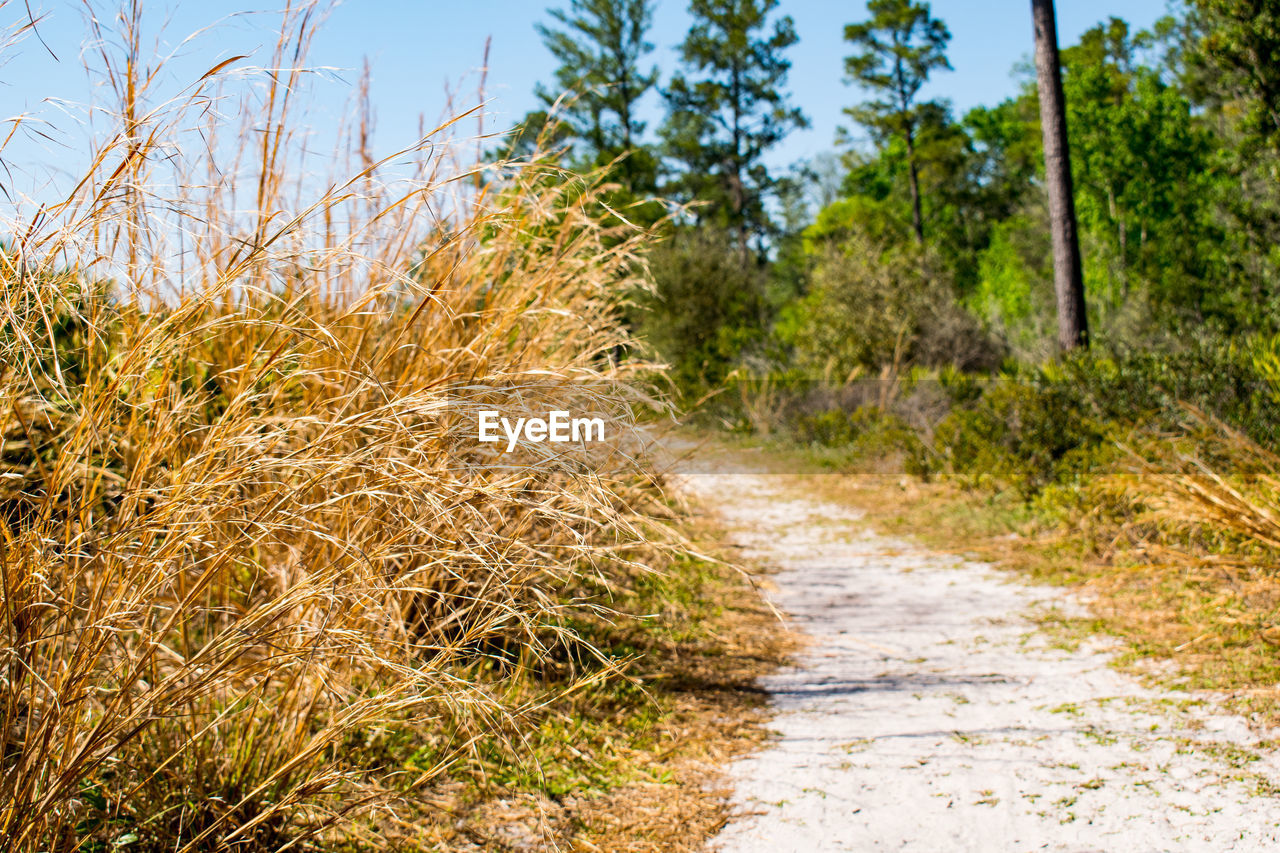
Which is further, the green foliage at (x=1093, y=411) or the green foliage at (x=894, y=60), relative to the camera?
the green foliage at (x=894, y=60)

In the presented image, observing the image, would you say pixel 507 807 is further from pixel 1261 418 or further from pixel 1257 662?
pixel 1261 418

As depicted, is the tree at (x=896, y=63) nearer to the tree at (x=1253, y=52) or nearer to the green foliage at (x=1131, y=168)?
the green foliage at (x=1131, y=168)

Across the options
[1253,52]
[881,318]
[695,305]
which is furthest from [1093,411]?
[695,305]

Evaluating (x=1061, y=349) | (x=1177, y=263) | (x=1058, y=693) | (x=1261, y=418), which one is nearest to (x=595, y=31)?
(x=1177, y=263)

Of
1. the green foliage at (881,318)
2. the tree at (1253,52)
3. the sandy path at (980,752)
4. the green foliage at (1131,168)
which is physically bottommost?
the sandy path at (980,752)

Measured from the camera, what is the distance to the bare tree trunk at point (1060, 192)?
8.34 metres

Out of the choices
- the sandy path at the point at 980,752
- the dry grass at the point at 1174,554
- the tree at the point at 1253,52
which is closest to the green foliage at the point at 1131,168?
the tree at the point at 1253,52

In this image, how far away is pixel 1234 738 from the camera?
266cm

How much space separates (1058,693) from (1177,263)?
1728cm

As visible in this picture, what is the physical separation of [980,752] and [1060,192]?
24.0 ft

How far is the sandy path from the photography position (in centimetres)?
222

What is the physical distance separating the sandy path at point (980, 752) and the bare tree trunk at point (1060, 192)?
4989mm

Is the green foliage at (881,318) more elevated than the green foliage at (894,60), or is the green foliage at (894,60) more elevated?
the green foliage at (894,60)

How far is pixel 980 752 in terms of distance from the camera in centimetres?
269
